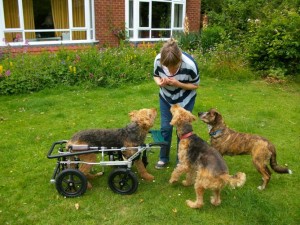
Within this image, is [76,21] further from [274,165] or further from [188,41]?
[274,165]

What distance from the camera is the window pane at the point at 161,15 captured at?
55.7 ft

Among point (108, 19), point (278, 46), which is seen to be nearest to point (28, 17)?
point (108, 19)

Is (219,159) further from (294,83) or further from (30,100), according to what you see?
(294,83)

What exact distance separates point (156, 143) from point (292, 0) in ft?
38.9

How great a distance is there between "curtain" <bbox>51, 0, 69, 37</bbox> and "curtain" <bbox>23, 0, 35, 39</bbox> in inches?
38.5

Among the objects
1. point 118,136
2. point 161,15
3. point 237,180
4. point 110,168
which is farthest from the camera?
point 161,15

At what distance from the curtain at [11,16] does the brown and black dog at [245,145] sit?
A: 11510 mm

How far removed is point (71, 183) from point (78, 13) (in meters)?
12.2

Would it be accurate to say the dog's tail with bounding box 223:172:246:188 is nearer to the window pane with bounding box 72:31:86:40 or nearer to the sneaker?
the sneaker

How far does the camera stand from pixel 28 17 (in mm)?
14125

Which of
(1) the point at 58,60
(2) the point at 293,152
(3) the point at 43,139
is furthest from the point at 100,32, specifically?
(2) the point at 293,152

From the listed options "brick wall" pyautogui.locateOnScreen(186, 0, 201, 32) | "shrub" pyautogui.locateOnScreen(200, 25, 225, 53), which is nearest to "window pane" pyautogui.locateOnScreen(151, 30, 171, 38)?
"brick wall" pyautogui.locateOnScreen(186, 0, 201, 32)

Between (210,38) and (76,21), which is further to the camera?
(210,38)

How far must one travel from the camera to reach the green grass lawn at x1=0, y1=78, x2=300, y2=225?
13.2 feet
